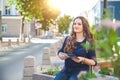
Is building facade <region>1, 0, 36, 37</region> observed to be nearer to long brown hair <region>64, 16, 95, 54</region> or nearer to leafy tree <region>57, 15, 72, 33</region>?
leafy tree <region>57, 15, 72, 33</region>

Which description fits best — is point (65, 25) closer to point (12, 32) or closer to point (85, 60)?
point (12, 32)

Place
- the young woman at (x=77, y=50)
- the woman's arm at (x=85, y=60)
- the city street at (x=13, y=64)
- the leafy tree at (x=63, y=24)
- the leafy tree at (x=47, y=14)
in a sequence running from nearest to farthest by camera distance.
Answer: the woman's arm at (x=85, y=60), the young woman at (x=77, y=50), the city street at (x=13, y=64), the leafy tree at (x=47, y=14), the leafy tree at (x=63, y=24)

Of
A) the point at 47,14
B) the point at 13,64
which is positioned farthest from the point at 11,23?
the point at 13,64

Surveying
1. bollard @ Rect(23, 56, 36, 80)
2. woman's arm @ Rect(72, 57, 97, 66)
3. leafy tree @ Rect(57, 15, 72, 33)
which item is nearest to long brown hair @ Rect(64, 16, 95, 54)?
woman's arm @ Rect(72, 57, 97, 66)

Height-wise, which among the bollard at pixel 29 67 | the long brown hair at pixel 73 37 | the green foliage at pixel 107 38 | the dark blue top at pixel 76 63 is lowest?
the bollard at pixel 29 67

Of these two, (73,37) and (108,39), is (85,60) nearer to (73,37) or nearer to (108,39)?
(73,37)

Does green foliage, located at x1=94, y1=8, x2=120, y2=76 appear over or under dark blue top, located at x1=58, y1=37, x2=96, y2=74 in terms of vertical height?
over

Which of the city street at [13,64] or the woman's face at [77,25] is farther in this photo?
the city street at [13,64]

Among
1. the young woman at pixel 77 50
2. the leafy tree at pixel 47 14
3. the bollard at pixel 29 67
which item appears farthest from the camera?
the leafy tree at pixel 47 14

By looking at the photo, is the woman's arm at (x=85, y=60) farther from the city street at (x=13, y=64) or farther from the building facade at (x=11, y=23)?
the building facade at (x=11, y=23)

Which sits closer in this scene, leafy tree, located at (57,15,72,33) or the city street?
the city street

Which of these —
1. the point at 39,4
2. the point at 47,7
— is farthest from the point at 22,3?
the point at 47,7

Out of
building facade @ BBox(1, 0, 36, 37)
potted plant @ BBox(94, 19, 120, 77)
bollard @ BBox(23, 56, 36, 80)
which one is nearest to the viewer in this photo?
potted plant @ BBox(94, 19, 120, 77)

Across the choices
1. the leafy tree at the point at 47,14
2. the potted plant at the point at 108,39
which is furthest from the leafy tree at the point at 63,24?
the potted plant at the point at 108,39
